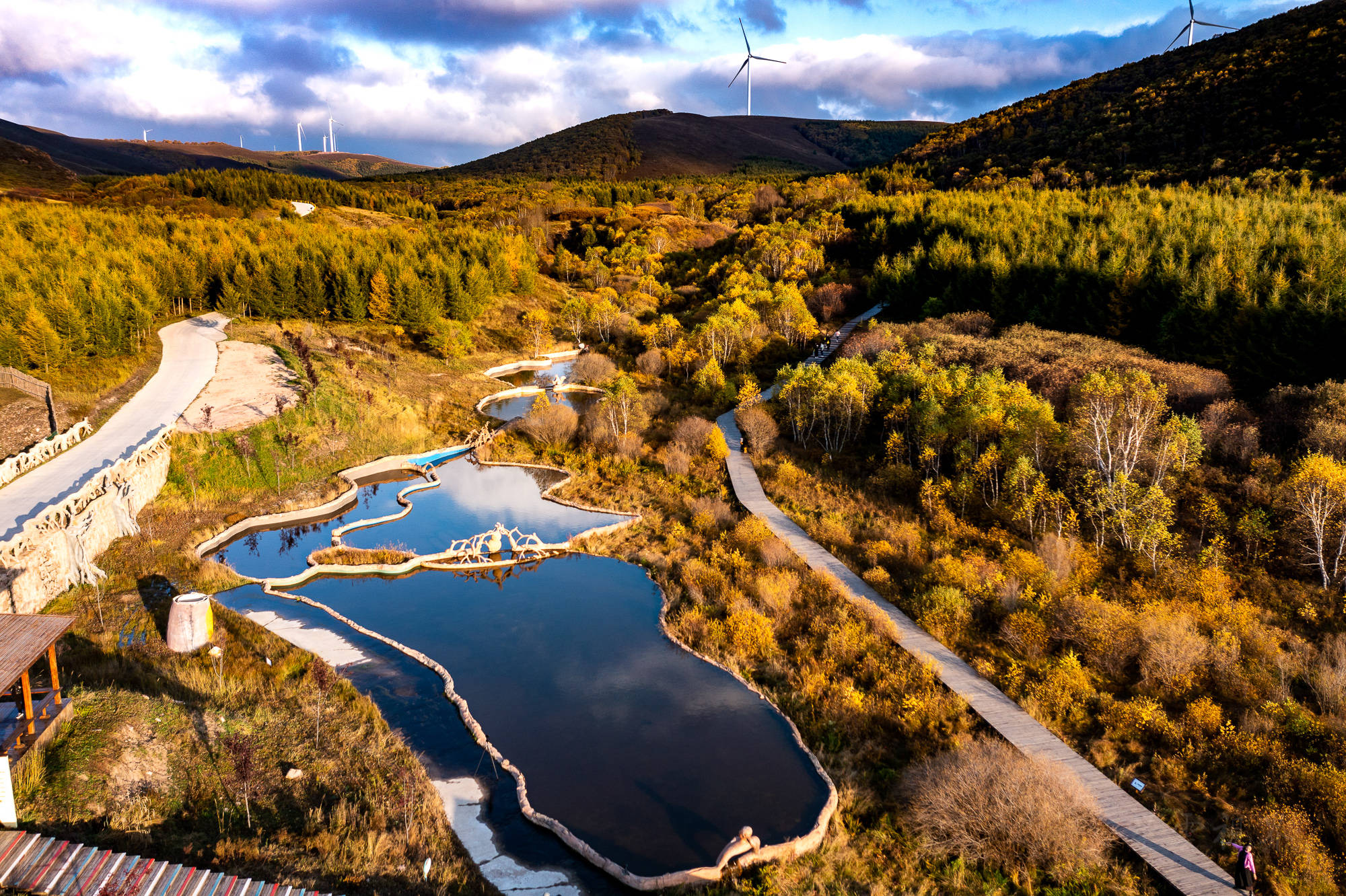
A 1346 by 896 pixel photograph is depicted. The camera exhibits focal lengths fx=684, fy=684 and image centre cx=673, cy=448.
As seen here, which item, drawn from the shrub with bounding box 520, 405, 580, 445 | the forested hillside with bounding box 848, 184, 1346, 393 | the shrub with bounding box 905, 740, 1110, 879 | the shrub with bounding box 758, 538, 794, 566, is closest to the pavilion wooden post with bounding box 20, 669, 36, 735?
the shrub with bounding box 905, 740, 1110, 879

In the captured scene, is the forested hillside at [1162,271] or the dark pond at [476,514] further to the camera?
the forested hillside at [1162,271]

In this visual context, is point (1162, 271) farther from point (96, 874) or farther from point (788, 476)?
point (96, 874)

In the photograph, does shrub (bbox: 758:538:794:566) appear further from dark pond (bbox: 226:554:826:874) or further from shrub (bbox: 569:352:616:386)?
shrub (bbox: 569:352:616:386)

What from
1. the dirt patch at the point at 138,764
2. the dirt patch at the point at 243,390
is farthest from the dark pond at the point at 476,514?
the dirt patch at the point at 138,764

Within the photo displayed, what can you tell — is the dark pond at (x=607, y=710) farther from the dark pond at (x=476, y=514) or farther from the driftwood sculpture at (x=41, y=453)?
the driftwood sculpture at (x=41, y=453)

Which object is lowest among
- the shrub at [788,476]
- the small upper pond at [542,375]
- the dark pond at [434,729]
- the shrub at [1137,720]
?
the dark pond at [434,729]

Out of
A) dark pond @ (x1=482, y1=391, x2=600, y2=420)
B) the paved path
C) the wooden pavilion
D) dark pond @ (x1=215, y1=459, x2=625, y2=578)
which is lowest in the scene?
dark pond @ (x1=215, y1=459, x2=625, y2=578)
